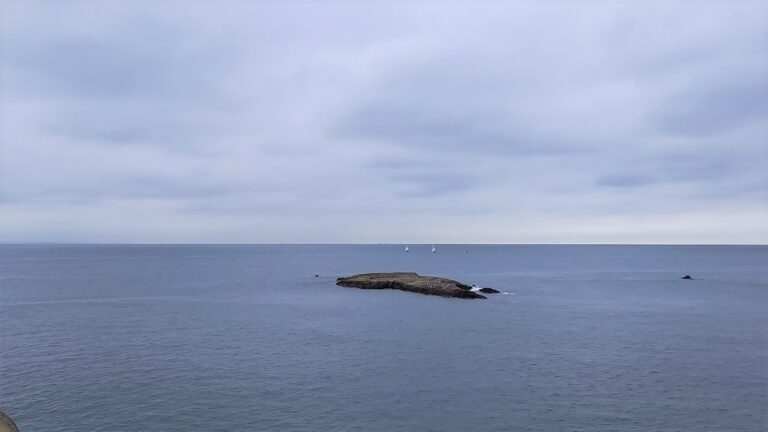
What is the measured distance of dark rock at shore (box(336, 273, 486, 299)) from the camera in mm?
85525

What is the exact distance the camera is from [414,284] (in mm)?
94875

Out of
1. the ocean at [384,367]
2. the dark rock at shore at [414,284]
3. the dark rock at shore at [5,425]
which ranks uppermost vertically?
the dark rock at shore at [5,425]

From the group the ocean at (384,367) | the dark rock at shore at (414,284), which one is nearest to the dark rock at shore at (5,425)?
the ocean at (384,367)

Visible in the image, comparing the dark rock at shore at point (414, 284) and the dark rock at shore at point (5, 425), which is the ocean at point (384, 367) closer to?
the dark rock at shore at point (5, 425)

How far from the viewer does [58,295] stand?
8831 centimetres

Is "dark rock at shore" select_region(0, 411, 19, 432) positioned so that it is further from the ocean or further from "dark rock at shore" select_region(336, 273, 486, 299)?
"dark rock at shore" select_region(336, 273, 486, 299)

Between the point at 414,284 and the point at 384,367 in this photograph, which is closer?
the point at 384,367

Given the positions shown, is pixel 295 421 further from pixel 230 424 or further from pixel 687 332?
pixel 687 332

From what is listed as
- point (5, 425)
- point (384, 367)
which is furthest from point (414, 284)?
point (5, 425)

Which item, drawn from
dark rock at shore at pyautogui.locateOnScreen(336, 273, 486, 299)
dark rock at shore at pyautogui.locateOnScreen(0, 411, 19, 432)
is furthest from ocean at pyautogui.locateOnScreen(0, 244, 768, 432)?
dark rock at shore at pyautogui.locateOnScreen(336, 273, 486, 299)

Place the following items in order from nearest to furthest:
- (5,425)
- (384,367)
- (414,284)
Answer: (5,425) < (384,367) < (414,284)

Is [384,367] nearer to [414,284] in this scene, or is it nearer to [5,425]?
[5,425]

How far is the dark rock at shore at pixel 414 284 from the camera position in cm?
8553

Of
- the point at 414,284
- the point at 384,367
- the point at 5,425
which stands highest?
the point at 5,425
